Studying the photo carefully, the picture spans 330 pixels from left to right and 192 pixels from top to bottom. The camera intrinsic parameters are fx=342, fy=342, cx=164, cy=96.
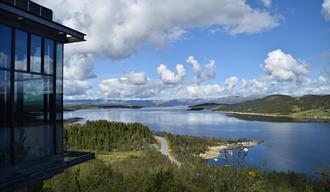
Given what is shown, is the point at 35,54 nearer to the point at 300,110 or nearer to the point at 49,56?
the point at 49,56

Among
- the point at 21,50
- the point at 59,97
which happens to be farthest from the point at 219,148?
the point at 21,50

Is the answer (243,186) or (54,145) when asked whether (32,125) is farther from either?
(243,186)

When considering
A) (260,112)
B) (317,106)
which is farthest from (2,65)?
(260,112)

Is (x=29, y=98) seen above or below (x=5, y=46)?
below

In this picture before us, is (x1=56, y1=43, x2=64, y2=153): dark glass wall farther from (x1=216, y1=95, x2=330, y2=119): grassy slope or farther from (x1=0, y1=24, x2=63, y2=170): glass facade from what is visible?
(x1=216, y1=95, x2=330, y2=119): grassy slope

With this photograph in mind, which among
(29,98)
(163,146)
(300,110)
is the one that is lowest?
(163,146)

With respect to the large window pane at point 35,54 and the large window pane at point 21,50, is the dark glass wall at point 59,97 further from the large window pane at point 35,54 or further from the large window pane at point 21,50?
the large window pane at point 21,50

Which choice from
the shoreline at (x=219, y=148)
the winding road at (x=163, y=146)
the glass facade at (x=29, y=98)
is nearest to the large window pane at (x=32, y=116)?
the glass facade at (x=29, y=98)
